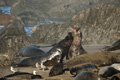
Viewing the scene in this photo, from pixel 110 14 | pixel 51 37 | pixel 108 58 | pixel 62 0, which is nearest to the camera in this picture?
pixel 108 58

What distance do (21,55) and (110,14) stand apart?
662 centimetres

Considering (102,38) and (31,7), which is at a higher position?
(31,7)

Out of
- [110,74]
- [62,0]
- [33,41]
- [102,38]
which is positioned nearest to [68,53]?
→ [110,74]

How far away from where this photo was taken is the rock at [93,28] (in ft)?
42.8

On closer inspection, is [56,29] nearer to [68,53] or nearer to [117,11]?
[117,11]

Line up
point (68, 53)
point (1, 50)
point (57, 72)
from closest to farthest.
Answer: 1. point (57, 72)
2. point (68, 53)
3. point (1, 50)

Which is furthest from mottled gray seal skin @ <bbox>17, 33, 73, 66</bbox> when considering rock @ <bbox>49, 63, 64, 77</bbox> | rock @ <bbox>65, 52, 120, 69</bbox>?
rock @ <bbox>49, 63, 64, 77</bbox>

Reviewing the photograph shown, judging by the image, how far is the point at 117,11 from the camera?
46.7ft

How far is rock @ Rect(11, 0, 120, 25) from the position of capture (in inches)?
1845

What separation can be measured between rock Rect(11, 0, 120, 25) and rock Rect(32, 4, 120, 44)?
28912 millimetres

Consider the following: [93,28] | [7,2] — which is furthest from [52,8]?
[93,28]

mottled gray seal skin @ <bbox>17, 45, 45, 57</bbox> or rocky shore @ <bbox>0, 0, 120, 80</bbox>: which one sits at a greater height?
rocky shore @ <bbox>0, 0, 120, 80</bbox>

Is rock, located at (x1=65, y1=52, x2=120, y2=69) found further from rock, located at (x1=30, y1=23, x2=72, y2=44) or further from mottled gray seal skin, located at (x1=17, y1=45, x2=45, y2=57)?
rock, located at (x1=30, y1=23, x2=72, y2=44)

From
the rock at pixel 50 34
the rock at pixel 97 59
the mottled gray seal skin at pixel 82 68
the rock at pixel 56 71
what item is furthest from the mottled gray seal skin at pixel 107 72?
the rock at pixel 50 34
